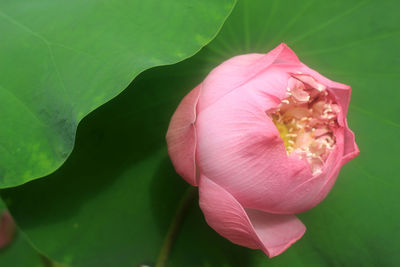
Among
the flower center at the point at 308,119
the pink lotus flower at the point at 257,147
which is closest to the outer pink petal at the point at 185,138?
the pink lotus flower at the point at 257,147

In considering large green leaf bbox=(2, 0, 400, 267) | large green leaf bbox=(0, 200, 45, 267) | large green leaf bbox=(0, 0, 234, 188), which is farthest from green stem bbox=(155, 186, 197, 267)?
large green leaf bbox=(0, 200, 45, 267)

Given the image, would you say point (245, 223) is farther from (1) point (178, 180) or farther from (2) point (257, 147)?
(1) point (178, 180)

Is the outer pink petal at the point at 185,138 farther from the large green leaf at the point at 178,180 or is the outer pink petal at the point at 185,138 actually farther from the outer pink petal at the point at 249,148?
the large green leaf at the point at 178,180

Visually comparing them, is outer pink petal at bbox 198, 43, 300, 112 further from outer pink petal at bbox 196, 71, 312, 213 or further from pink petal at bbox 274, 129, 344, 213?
pink petal at bbox 274, 129, 344, 213

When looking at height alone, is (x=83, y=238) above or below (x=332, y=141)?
below

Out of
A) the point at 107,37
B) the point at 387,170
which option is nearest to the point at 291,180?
the point at 387,170

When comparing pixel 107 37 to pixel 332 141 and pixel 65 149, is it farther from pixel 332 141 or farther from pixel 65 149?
pixel 332 141

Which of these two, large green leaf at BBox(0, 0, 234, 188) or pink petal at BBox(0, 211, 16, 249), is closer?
large green leaf at BBox(0, 0, 234, 188)
